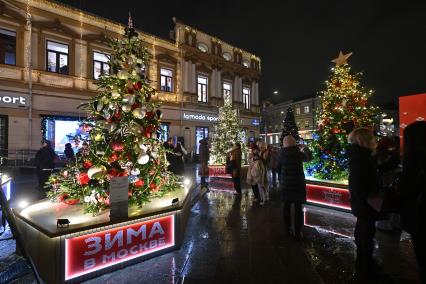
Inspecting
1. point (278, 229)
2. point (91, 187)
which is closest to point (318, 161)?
point (278, 229)

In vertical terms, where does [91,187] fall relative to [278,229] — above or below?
above

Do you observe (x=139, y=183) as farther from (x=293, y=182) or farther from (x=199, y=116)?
(x=199, y=116)

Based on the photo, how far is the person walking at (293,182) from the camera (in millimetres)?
5023

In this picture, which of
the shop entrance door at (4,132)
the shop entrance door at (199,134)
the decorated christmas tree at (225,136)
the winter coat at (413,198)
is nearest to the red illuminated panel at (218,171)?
the decorated christmas tree at (225,136)

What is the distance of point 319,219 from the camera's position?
6418mm

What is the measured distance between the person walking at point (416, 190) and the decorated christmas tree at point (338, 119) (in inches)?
213

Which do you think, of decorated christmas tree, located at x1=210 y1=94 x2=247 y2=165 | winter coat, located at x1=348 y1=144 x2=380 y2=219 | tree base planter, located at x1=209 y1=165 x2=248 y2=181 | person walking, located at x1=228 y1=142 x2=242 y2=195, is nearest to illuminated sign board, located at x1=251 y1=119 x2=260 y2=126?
decorated christmas tree, located at x1=210 y1=94 x2=247 y2=165

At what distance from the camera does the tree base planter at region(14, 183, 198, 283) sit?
3.33 m

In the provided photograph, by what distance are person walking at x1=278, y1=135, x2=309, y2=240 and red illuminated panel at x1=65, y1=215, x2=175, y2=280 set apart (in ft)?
7.38

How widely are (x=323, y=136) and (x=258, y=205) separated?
2.98m

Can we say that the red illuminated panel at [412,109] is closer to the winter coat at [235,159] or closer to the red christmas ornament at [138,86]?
the winter coat at [235,159]

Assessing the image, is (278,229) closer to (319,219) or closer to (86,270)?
(319,219)

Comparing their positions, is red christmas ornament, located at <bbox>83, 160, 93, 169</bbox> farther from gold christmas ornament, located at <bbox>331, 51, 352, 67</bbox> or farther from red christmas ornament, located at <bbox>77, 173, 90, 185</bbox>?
gold christmas ornament, located at <bbox>331, 51, 352, 67</bbox>

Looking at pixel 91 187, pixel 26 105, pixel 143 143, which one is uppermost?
pixel 26 105
